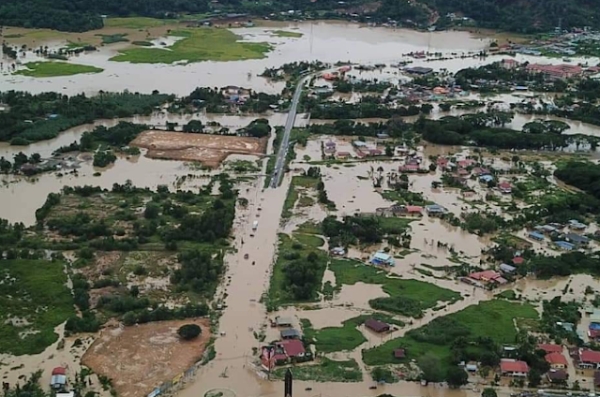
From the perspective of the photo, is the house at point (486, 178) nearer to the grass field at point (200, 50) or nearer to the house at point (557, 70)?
the house at point (557, 70)

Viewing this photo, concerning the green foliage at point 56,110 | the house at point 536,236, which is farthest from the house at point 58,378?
the green foliage at point 56,110

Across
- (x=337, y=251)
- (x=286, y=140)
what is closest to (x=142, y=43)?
(x=286, y=140)

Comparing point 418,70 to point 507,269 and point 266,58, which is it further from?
point 507,269

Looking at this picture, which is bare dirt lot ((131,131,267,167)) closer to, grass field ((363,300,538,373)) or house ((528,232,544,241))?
house ((528,232,544,241))

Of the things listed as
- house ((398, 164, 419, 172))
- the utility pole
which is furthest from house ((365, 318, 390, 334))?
house ((398, 164, 419, 172))

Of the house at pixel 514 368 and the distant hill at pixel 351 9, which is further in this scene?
the distant hill at pixel 351 9

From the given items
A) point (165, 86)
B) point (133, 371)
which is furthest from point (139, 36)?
point (133, 371)
